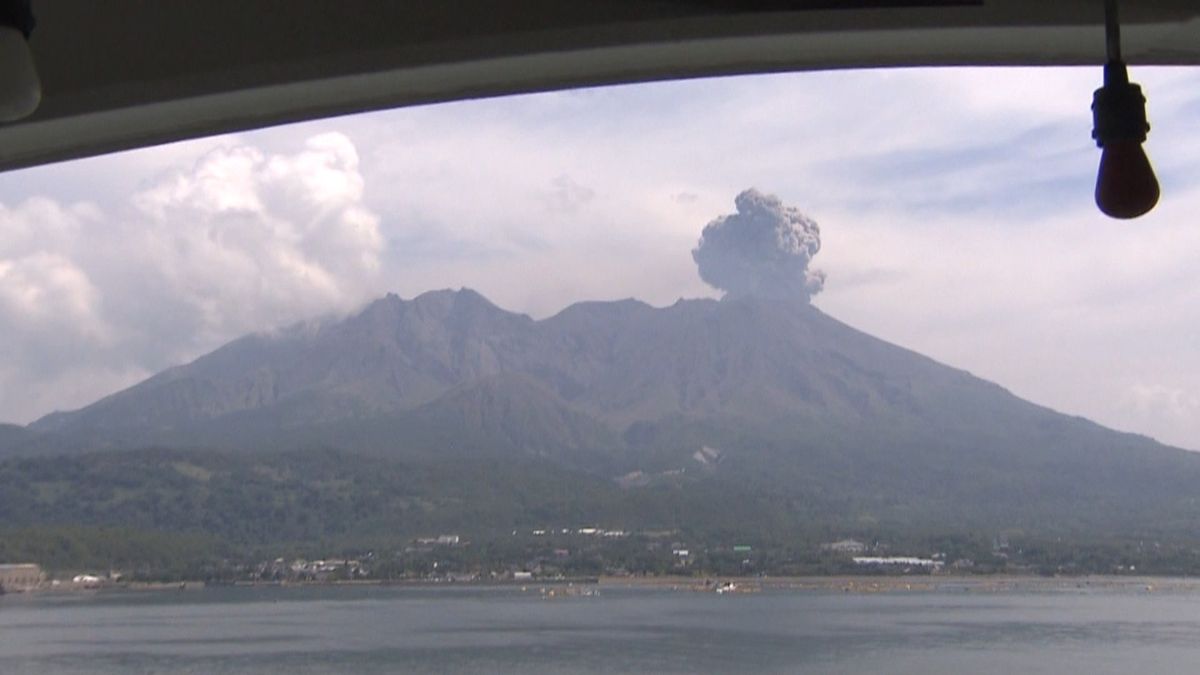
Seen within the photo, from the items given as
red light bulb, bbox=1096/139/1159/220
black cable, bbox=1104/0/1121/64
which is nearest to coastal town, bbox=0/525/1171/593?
black cable, bbox=1104/0/1121/64

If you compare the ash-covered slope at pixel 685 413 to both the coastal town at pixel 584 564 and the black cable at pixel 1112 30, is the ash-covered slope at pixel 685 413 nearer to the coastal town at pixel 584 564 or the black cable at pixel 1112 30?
the coastal town at pixel 584 564

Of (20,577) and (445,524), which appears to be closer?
(20,577)

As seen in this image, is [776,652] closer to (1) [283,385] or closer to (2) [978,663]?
(2) [978,663]

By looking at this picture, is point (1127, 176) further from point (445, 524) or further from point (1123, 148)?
point (445, 524)

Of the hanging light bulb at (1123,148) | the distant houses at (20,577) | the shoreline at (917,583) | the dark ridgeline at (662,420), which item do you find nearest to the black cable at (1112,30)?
the hanging light bulb at (1123,148)

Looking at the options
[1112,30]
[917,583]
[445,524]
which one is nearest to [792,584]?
[917,583]

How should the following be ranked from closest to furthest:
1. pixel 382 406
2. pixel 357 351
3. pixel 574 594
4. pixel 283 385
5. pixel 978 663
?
pixel 978 663, pixel 574 594, pixel 382 406, pixel 283 385, pixel 357 351

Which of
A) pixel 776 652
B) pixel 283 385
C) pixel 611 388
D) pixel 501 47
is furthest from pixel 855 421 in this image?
pixel 501 47

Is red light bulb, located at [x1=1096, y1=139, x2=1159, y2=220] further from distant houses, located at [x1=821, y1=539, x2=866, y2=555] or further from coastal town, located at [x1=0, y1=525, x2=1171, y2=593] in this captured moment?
distant houses, located at [x1=821, y1=539, x2=866, y2=555]

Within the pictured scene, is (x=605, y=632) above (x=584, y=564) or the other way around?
the other way around
